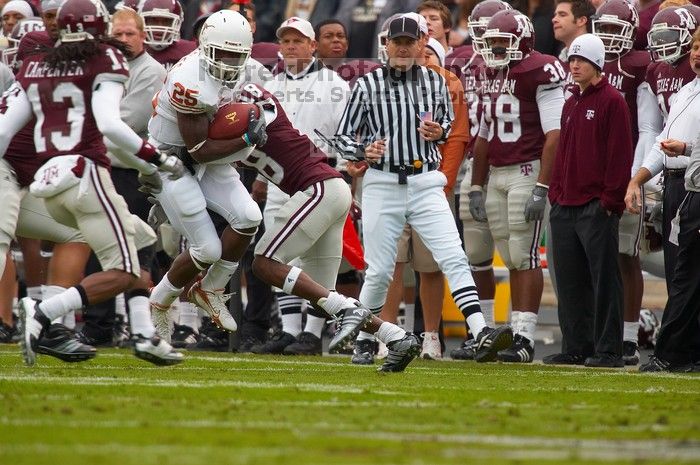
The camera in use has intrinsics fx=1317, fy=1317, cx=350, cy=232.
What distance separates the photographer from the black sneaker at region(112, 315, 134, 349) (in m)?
9.03

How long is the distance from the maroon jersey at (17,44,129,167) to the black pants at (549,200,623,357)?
300 centimetres

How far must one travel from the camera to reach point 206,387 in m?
5.79

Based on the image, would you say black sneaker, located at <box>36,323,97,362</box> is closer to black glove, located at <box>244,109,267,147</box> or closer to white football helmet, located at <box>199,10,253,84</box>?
black glove, located at <box>244,109,267,147</box>

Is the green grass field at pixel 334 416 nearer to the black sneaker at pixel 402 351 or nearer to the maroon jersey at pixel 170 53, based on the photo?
the black sneaker at pixel 402 351

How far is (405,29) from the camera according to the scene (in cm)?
750

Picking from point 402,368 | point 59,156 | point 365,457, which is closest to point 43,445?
point 365,457

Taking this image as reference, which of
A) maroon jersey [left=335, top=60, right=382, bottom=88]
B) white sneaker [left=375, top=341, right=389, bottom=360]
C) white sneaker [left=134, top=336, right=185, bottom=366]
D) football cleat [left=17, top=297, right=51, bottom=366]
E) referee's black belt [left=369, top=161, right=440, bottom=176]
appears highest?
maroon jersey [left=335, top=60, right=382, bottom=88]

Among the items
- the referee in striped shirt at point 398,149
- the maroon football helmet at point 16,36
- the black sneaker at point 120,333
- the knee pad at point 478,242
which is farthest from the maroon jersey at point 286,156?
the maroon football helmet at point 16,36

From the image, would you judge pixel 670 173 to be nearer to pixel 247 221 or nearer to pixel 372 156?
pixel 372 156

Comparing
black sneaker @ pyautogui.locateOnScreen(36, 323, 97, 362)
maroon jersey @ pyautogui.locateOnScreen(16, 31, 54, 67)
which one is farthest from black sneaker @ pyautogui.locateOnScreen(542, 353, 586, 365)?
maroon jersey @ pyautogui.locateOnScreen(16, 31, 54, 67)

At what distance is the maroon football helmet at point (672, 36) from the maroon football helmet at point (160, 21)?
Result: 11.0 feet

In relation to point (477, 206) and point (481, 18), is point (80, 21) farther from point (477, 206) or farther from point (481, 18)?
point (481, 18)

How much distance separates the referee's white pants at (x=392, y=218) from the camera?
7.44 meters

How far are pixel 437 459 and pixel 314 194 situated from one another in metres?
3.53
